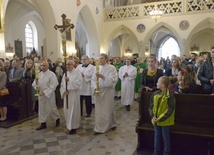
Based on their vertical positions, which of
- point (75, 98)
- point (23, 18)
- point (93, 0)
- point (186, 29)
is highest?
point (93, 0)

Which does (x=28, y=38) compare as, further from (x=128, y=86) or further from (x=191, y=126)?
(x=191, y=126)

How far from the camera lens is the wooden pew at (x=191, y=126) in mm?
3633

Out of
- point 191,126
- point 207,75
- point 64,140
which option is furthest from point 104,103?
point 207,75

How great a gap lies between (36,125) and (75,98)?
61.8 inches

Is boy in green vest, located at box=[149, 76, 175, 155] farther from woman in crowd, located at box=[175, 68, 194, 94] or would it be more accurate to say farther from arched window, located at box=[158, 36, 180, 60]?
arched window, located at box=[158, 36, 180, 60]

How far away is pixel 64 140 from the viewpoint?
15.7 ft

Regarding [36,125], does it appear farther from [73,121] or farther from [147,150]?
[147,150]

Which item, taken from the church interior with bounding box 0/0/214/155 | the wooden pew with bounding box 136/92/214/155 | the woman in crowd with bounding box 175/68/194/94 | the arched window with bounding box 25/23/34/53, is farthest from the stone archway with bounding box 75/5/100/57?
the wooden pew with bounding box 136/92/214/155

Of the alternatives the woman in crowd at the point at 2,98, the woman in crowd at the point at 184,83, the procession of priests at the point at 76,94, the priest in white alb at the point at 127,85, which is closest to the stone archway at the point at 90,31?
the priest in white alb at the point at 127,85

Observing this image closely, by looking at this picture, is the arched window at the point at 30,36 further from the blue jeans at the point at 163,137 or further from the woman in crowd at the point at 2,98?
the blue jeans at the point at 163,137

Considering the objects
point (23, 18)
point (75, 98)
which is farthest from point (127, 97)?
point (23, 18)

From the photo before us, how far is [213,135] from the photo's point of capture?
3.38 meters

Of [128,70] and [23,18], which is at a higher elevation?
[23,18]

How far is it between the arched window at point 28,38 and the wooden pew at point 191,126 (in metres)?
16.1
